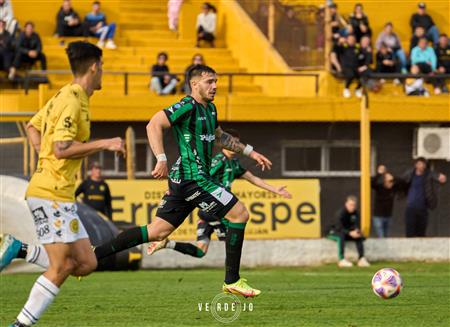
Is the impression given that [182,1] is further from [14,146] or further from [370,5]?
[14,146]

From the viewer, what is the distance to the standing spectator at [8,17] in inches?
1049

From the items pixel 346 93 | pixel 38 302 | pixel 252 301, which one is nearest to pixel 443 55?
pixel 346 93

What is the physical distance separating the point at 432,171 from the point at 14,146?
784 centimetres

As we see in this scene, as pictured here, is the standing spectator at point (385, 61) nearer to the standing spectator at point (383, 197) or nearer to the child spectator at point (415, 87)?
the child spectator at point (415, 87)

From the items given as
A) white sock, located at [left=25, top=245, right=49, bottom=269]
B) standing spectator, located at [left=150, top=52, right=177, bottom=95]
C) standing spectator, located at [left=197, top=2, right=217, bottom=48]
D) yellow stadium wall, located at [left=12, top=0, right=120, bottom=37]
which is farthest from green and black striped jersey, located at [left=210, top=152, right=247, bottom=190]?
yellow stadium wall, located at [left=12, top=0, right=120, bottom=37]

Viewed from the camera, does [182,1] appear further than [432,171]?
Yes

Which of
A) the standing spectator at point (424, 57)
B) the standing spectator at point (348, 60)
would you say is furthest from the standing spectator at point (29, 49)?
the standing spectator at point (424, 57)

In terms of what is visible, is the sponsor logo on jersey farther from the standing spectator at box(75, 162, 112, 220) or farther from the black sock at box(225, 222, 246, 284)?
the standing spectator at box(75, 162, 112, 220)

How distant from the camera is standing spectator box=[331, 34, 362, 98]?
25305 mm

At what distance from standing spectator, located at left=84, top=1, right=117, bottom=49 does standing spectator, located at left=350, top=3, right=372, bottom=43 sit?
19.2 feet

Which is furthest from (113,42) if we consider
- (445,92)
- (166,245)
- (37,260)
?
(37,260)

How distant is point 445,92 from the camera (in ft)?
85.0

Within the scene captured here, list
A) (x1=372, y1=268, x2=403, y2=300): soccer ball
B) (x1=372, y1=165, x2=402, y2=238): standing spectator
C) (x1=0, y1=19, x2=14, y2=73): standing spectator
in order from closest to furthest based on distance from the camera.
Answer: (x1=372, y1=268, x2=403, y2=300): soccer ball
(x1=372, y1=165, x2=402, y2=238): standing spectator
(x1=0, y1=19, x2=14, y2=73): standing spectator

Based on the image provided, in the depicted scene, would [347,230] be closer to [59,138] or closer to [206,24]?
[206,24]
